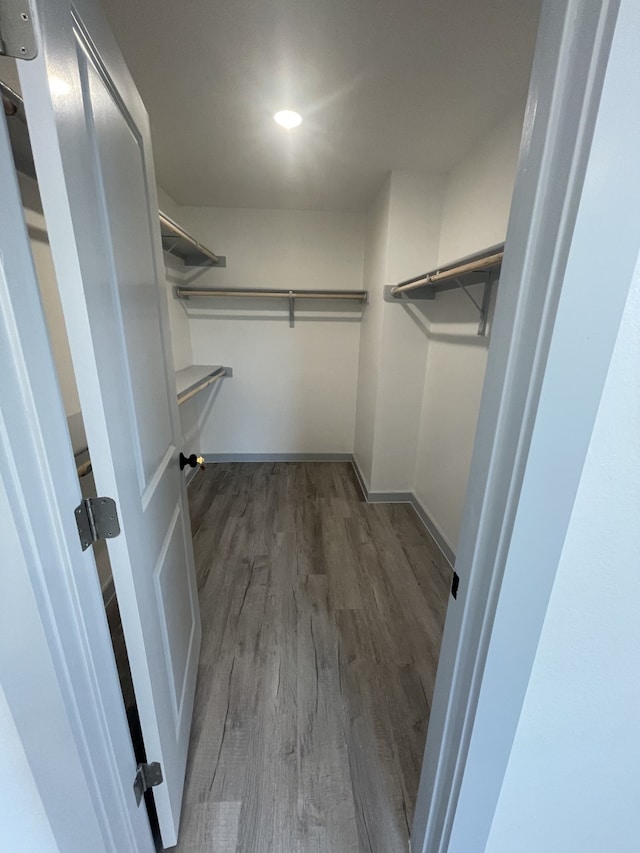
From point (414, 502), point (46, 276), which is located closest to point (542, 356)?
point (46, 276)

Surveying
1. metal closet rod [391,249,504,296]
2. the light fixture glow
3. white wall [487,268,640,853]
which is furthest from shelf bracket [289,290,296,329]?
white wall [487,268,640,853]

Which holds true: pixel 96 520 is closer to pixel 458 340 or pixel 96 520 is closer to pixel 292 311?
pixel 458 340

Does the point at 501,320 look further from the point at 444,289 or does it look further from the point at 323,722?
the point at 444,289

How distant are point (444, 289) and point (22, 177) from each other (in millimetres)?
2143

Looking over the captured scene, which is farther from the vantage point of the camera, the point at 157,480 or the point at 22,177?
the point at 22,177

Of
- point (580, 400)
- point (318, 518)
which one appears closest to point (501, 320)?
point (580, 400)

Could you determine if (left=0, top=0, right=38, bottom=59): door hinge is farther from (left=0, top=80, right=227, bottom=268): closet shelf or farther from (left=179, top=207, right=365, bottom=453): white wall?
(left=179, top=207, right=365, bottom=453): white wall

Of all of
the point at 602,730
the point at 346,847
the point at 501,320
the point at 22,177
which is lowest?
the point at 346,847

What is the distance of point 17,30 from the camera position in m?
0.45

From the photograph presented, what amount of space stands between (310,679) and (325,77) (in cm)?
248

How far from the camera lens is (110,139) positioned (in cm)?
73

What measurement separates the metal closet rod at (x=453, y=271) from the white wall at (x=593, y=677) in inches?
26.5

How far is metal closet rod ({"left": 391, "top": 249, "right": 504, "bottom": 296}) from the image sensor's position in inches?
51.5

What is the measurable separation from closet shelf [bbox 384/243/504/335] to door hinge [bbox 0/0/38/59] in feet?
3.61
